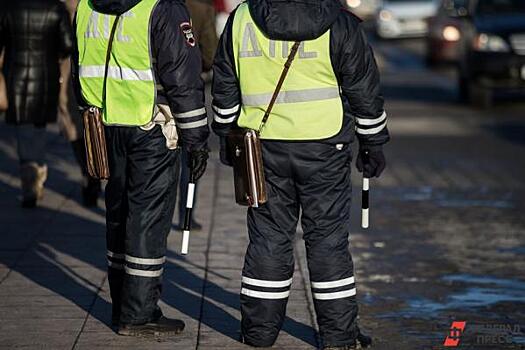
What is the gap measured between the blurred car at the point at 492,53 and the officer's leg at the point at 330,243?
12.8m

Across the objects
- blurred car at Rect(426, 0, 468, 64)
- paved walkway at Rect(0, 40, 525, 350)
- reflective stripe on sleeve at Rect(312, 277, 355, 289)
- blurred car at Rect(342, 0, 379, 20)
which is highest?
reflective stripe on sleeve at Rect(312, 277, 355, 289)

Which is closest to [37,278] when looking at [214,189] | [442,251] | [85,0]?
[85,0]

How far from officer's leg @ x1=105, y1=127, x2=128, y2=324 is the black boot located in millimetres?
171

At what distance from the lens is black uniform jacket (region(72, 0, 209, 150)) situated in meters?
6.69

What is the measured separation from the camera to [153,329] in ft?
22.6

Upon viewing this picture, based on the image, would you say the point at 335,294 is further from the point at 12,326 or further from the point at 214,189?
the point at 214,189

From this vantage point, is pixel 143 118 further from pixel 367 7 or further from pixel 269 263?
pixel 367 7

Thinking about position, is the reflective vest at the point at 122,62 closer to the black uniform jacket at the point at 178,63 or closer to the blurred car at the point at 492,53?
the black uniform jacket at the point at 178,63

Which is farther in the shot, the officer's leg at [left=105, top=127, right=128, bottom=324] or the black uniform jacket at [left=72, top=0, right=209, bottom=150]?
the officer's leg at [left=105, top=127, right=128, bottom=324]

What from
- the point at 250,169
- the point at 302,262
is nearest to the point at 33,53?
the point at 302,262

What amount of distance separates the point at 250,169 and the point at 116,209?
0.78 metres

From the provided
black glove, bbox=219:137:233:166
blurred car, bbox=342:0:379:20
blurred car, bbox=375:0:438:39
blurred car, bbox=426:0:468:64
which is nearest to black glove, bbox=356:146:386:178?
black glove, bbox=219:137:233:166

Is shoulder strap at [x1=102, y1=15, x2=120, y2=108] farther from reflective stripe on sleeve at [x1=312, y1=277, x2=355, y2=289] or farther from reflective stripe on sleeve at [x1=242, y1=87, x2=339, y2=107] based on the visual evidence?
reflective stripe on sleeve at [x1=312, y1=277, x2=355, y2=289]

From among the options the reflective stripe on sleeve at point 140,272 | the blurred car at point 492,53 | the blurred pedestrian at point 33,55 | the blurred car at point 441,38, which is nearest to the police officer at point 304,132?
the reflective stripe on sleeve at point 140,272
